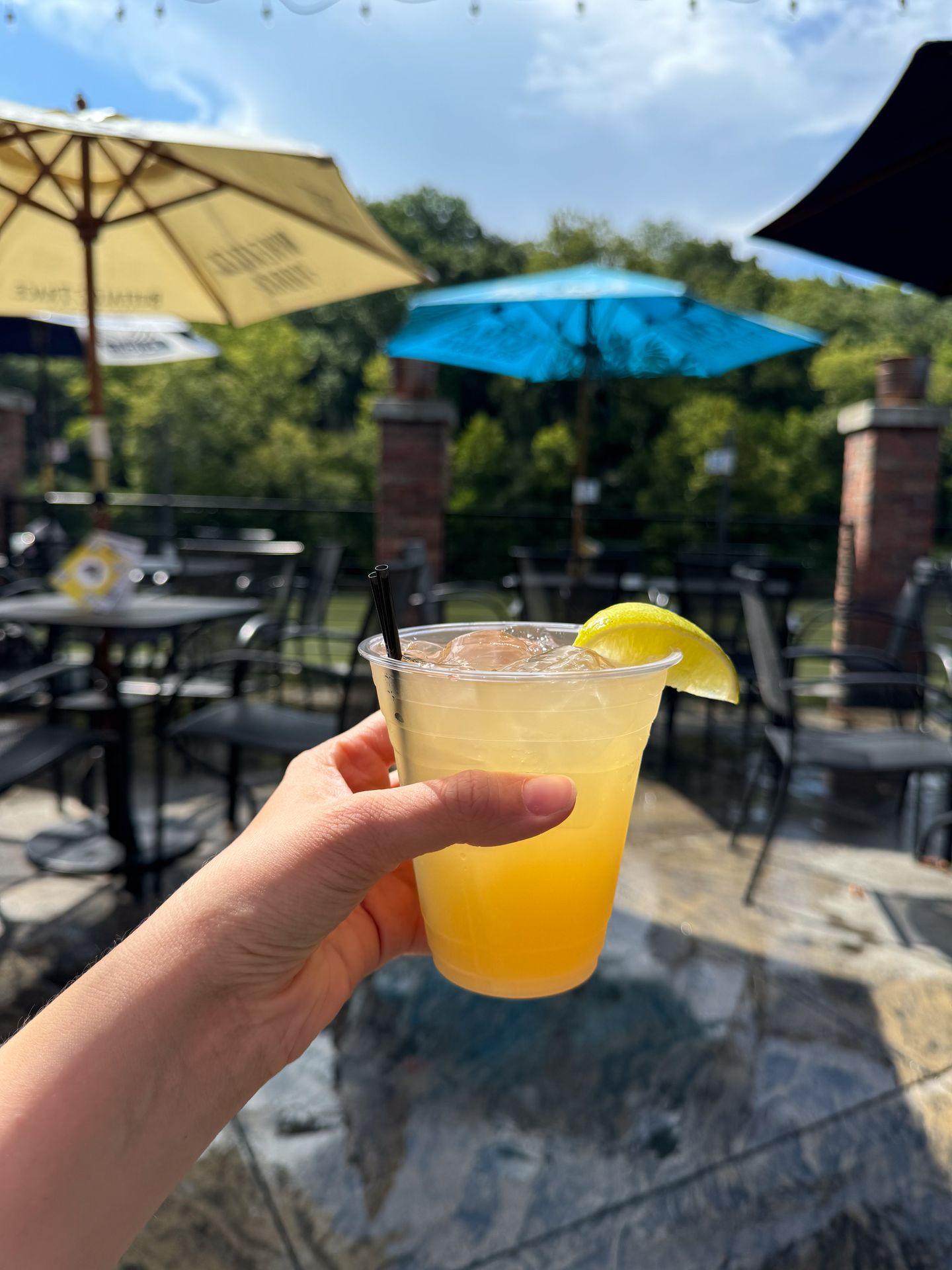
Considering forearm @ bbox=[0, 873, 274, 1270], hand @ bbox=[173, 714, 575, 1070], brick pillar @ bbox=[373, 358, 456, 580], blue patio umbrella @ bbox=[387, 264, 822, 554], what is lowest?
forearm @ bbox=[0, 873, 274, 1270]

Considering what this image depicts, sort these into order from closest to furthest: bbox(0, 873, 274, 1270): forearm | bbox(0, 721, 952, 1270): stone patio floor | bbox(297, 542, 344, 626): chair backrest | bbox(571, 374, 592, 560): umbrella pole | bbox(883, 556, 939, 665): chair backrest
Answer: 1. bbox(0, 873, 274, 1270): forearm
2. bbox(0, 721, 952, 1270): stone patio floor
3. bbox(297, 542, 344, 626): chair backrest
4. bbox(883, 556, 939, 665): chair backrest
5. bbox(571, 374, 592, 560): umbrella pole

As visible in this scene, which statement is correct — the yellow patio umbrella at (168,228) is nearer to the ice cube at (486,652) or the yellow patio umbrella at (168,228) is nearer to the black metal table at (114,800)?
the black metal table at (114,800)

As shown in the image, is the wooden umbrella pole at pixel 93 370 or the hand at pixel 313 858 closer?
the hand at pixel 313 858

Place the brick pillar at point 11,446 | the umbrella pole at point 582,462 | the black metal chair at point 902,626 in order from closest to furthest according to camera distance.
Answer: the black metal chair at point 902,626 → the umbrella pole at point 582,462 → the brick pillar at point 11,446

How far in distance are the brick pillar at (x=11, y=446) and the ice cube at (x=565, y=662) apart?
6677mm

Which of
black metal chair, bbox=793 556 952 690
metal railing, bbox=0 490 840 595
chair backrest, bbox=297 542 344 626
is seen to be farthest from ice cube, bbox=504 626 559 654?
metal railing, bbox=0 490 840 595

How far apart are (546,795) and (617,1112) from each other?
1.39 meters

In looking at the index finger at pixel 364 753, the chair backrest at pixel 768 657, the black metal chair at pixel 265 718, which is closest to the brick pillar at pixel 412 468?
the black metal chair at pixel 265 718

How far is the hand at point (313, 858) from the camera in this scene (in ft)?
2.22

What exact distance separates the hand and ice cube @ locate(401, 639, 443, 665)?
150mm

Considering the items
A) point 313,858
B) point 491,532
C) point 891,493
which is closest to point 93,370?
point 313,858

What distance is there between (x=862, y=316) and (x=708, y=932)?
36.7 metres

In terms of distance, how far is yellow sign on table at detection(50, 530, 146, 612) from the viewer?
2.85 m

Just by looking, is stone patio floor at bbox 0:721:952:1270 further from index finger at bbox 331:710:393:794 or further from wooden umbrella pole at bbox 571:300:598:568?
wooden umbrella pole at bbox 571:300:598:568
